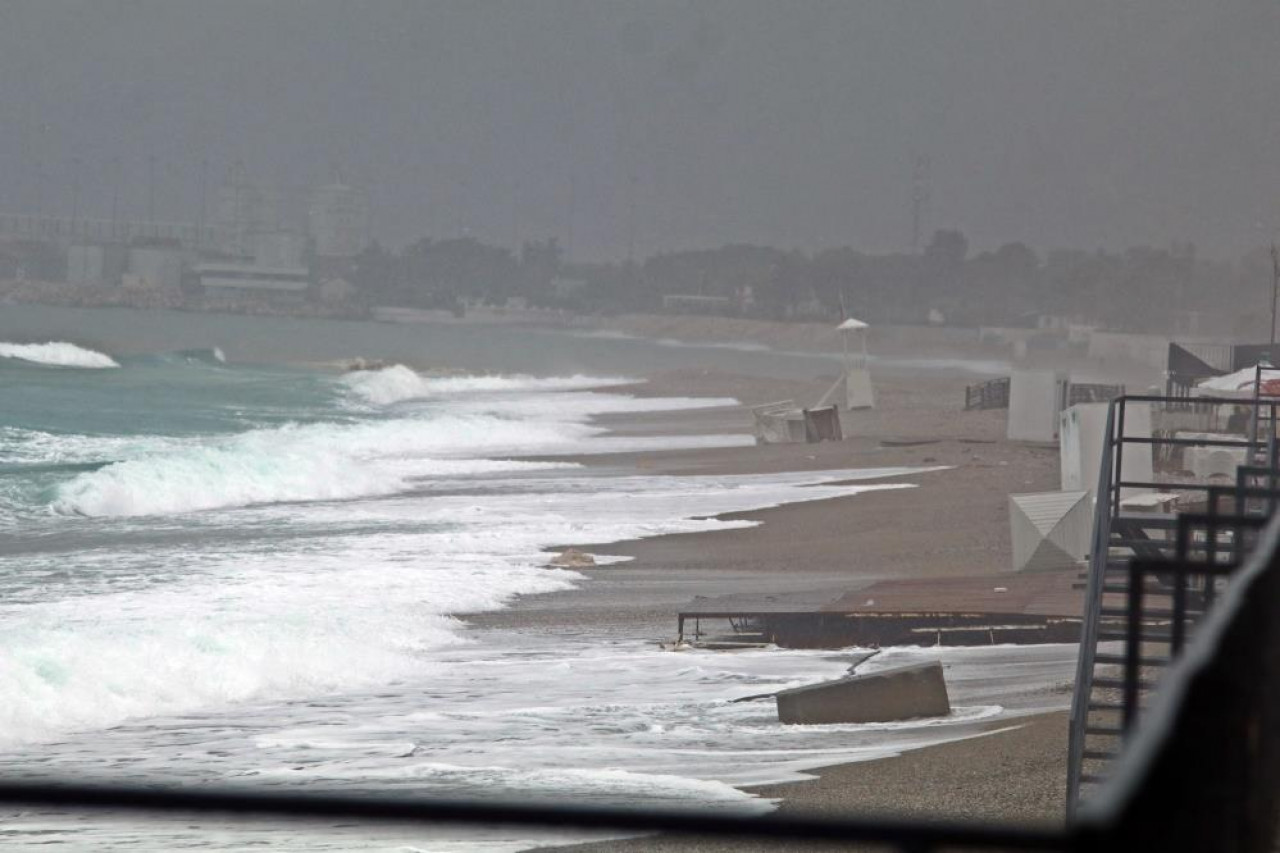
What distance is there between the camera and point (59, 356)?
315 feet

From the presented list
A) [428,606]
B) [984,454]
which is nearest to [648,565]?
[428,606]

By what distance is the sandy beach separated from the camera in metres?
9.16

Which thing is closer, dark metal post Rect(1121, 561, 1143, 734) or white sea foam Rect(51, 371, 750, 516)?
dark metal post Rect(1121, 561, 1143, 734)

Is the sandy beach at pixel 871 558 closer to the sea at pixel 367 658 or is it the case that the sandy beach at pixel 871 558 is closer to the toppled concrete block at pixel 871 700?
the sea at pixel 367 658

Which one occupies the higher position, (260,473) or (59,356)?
(260,473)

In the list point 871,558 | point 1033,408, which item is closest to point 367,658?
point 871,558

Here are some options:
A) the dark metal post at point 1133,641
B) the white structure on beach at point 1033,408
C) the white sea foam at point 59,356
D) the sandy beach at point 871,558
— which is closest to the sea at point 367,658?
the sandy beach at point 871,558

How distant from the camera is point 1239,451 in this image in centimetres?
2398

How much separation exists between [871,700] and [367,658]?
4.92 meters

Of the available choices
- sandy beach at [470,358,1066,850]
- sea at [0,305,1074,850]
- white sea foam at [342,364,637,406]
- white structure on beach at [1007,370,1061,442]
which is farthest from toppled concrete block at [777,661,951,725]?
white sea foam at [342,364,637,406]

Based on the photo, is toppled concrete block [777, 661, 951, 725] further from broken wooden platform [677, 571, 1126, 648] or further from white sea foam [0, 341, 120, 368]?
white sea foam [0, 341, 120, 368]

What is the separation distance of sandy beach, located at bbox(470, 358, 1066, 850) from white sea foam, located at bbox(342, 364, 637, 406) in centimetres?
2451

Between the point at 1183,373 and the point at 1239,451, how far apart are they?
1304cm

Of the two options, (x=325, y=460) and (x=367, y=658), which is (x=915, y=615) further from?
(x=325, y=460)
